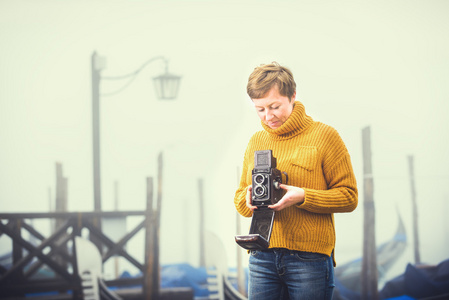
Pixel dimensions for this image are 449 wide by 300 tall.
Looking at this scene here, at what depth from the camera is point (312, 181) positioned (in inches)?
59.1

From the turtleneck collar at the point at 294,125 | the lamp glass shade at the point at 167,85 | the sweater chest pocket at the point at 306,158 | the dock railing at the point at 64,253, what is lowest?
the dock railing at the point at 64,253

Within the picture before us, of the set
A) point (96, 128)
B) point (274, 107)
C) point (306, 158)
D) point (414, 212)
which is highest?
point (96, 128)

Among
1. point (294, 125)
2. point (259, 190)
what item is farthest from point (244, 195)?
point (294, 125)

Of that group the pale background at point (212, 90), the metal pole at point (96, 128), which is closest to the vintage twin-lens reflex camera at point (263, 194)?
the pale background at point (212, 90)

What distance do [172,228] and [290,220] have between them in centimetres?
421

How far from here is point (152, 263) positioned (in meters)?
5.31

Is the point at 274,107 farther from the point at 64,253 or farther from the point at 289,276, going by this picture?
the point at 64,253

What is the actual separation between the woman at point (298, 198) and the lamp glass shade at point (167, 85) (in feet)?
11.2

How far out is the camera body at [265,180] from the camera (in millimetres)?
1454

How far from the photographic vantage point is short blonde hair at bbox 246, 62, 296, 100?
4.88 ft

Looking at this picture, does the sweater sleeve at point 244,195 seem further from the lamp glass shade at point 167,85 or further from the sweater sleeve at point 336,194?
the lamp glass shade at point 167,85

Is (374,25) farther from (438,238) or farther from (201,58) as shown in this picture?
(438,238)

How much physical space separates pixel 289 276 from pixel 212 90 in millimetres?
3764

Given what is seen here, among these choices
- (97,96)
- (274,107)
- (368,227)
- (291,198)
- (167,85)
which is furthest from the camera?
(368,227)
